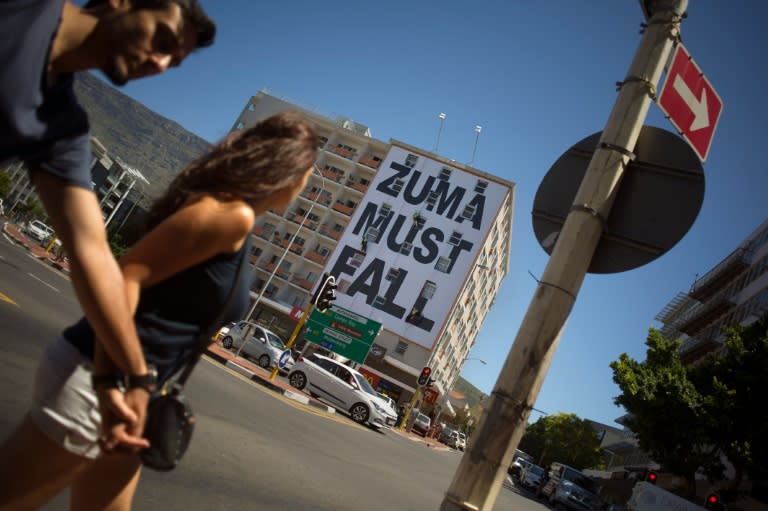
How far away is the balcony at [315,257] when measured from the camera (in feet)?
183

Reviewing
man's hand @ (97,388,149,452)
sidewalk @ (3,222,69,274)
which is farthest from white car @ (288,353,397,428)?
man's hand @ (97,388,149,452)

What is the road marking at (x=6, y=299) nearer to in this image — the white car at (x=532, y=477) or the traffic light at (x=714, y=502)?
the traffic light at (x=714, y=502)

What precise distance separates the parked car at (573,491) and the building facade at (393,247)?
2381 centimetres

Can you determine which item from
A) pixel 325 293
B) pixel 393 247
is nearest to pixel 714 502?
pixel 325 293

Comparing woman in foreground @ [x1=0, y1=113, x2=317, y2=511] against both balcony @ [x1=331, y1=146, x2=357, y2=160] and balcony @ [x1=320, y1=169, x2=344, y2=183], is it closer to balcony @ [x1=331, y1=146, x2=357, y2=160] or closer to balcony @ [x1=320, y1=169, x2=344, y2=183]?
balcony @ [x1=320, y1=169, x2=344, y2=183]

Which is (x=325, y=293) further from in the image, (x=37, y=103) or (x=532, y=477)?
(x=532, y=477)

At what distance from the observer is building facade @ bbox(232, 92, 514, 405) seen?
48.7m

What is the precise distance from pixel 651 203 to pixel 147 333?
257cm

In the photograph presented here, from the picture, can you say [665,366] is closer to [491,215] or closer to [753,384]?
[753,384]

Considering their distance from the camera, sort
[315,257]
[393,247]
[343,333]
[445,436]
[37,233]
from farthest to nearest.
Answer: [315,257]
[37,233]
[393,247]
[445,436]
[343,333]

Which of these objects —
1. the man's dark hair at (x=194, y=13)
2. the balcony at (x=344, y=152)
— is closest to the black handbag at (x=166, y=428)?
the man's dark hair at (x=194, y=13)

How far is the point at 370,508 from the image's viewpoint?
6047mm

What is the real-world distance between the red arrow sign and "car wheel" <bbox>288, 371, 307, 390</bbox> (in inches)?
690

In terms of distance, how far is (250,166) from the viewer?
1.52 metres
